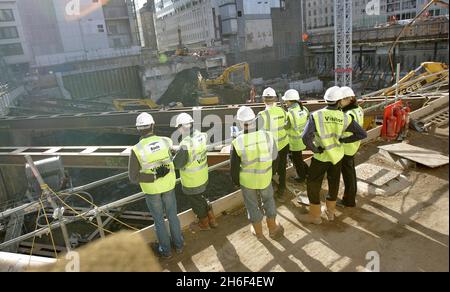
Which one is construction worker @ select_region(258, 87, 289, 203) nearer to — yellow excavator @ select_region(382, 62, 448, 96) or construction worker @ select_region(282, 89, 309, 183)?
construction worker @ select_region(282, 89, 309, 183)

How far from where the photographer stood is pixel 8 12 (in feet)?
126

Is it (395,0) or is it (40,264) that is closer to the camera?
(40,264)

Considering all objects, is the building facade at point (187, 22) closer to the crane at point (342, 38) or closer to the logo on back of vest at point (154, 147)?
the crane at point (342, 38)

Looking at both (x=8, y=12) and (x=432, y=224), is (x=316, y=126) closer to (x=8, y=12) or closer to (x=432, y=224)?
(x=432, y=224)

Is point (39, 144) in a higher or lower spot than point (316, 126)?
lower

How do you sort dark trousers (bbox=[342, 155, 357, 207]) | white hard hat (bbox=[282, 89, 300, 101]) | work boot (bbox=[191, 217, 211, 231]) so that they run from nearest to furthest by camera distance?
dark trousers (bbox=[342, 155, 357, 207]) < work boot (bbox=[191, 217, 211, 231]) < white hard hat (bbox=[282, 89, 300, 101])

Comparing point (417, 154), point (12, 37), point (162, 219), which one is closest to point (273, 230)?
point (162, 219)

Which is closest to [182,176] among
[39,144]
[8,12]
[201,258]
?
[201,258]

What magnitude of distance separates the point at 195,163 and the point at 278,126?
1.68 meters

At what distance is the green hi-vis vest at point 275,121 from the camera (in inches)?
215

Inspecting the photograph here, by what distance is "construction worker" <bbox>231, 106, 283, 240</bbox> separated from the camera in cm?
422

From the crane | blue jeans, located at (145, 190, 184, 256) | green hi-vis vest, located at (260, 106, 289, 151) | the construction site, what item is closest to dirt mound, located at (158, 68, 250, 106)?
the construction site

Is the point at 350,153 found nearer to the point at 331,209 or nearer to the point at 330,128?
the point at 330,128
